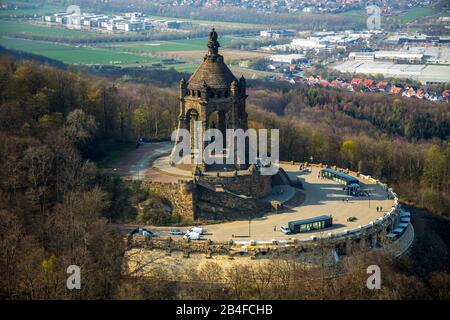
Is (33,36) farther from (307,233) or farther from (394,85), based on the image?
(307,233)

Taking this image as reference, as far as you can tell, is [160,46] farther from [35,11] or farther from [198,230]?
[198,230]

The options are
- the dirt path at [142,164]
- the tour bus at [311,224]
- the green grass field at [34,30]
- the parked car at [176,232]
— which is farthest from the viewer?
the green grass field at [34,30]

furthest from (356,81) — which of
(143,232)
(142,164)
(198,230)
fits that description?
(143,232)

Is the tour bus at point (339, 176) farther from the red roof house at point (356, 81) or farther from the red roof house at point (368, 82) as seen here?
the red roof house at point (356, 81)

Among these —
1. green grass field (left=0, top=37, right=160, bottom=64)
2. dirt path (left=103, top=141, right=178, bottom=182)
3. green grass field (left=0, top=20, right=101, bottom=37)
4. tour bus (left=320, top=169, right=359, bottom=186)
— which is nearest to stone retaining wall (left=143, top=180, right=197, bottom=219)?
dirt path (left=103, top=141, right=178, bottom=182)

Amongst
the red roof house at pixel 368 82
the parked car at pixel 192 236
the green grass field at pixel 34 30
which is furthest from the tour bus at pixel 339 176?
the red roof house at pixel 368 82

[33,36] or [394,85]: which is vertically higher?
[33,36]
